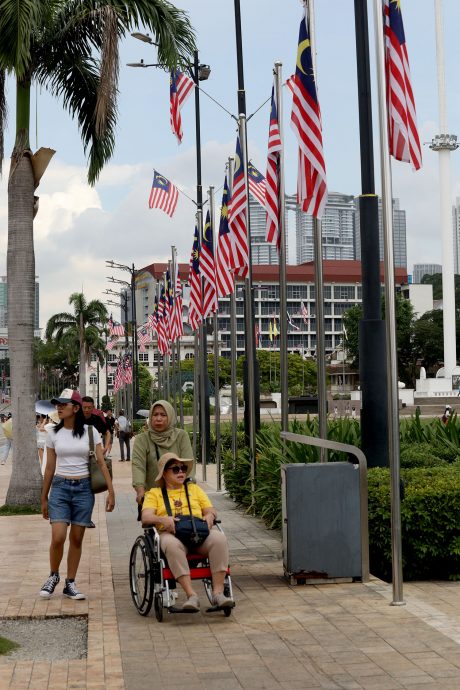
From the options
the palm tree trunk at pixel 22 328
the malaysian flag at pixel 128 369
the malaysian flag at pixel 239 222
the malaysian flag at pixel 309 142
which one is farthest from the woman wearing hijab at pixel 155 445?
the malaysian flag at pixel 128 369

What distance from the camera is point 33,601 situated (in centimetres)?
924

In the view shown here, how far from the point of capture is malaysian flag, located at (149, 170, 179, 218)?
93.8 ft

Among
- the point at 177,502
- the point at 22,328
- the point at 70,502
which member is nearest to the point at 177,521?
the point at 177,502

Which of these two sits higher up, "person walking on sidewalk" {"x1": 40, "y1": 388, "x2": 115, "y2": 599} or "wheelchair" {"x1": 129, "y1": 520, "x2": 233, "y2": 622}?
"person walking on sidewalk" {"x1": 40, "y1": 388, "x2": 115, "y2": 599}

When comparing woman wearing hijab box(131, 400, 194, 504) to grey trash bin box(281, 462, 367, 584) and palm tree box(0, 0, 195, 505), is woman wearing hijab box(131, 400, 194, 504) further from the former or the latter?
palm tree box(0, 0, 195, 505)

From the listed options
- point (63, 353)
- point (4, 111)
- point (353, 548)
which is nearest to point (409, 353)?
point (63, 353)

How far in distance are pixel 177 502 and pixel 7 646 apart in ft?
5.64

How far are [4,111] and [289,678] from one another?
1467 cm

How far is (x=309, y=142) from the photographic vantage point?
11.4m

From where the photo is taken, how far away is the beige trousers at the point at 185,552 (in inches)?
316

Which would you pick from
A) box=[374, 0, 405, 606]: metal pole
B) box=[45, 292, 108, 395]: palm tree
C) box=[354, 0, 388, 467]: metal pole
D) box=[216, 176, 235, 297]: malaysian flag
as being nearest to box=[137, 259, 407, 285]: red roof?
box=[45, 292, 108, 395]: palm tree

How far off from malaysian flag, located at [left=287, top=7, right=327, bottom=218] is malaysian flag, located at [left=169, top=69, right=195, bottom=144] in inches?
441

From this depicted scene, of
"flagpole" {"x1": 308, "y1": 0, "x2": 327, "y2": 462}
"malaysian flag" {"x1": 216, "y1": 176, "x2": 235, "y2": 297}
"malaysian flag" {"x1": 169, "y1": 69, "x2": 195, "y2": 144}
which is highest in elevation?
"malaysian flag" {"x1": 169, "y1": 69, "x2": 195, "y2": 144}

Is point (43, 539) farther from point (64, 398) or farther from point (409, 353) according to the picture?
point (409, 353)
